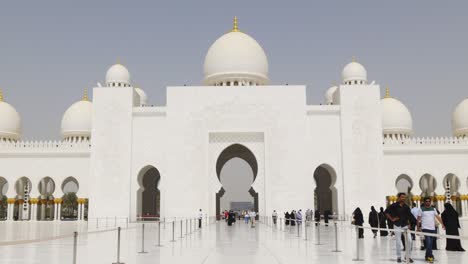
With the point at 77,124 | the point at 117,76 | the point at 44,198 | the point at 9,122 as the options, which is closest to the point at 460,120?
the point at 117,76

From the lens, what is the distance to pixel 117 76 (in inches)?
1086

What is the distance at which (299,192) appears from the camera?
22.8 meters

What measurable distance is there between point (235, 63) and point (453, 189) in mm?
13436

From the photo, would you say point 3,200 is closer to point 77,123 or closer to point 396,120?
point 77,123

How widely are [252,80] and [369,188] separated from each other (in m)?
7.92

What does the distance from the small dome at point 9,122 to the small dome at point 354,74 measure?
62.8 ft

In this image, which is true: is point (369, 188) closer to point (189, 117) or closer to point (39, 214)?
point (189, 117)

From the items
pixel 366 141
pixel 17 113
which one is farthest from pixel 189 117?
pixel 17 113

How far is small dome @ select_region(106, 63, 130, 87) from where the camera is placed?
27516 mm

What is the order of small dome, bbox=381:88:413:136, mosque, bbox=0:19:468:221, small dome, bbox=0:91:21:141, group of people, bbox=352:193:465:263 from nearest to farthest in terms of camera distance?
group of people, bbox=352:193:465:263 < mosque, bbox=0:19:468:221 < small dome, bbox=0:91:21:141 < small dome, bbox=381:88:413:136

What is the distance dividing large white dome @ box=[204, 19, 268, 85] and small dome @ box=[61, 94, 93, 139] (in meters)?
7.88

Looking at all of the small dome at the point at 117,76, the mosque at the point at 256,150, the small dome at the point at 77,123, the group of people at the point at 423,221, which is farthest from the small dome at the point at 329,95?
the group of people at the point at 423,221

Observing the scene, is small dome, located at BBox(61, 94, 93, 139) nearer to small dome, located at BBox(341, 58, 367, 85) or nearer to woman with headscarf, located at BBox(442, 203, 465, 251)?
small dome, located at BBox(341, 58, 367, 85)

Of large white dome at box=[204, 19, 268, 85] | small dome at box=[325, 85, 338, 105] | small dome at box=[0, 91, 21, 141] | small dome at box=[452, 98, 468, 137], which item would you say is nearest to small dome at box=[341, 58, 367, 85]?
large white dome at box=[204, 19, 268, 85]
